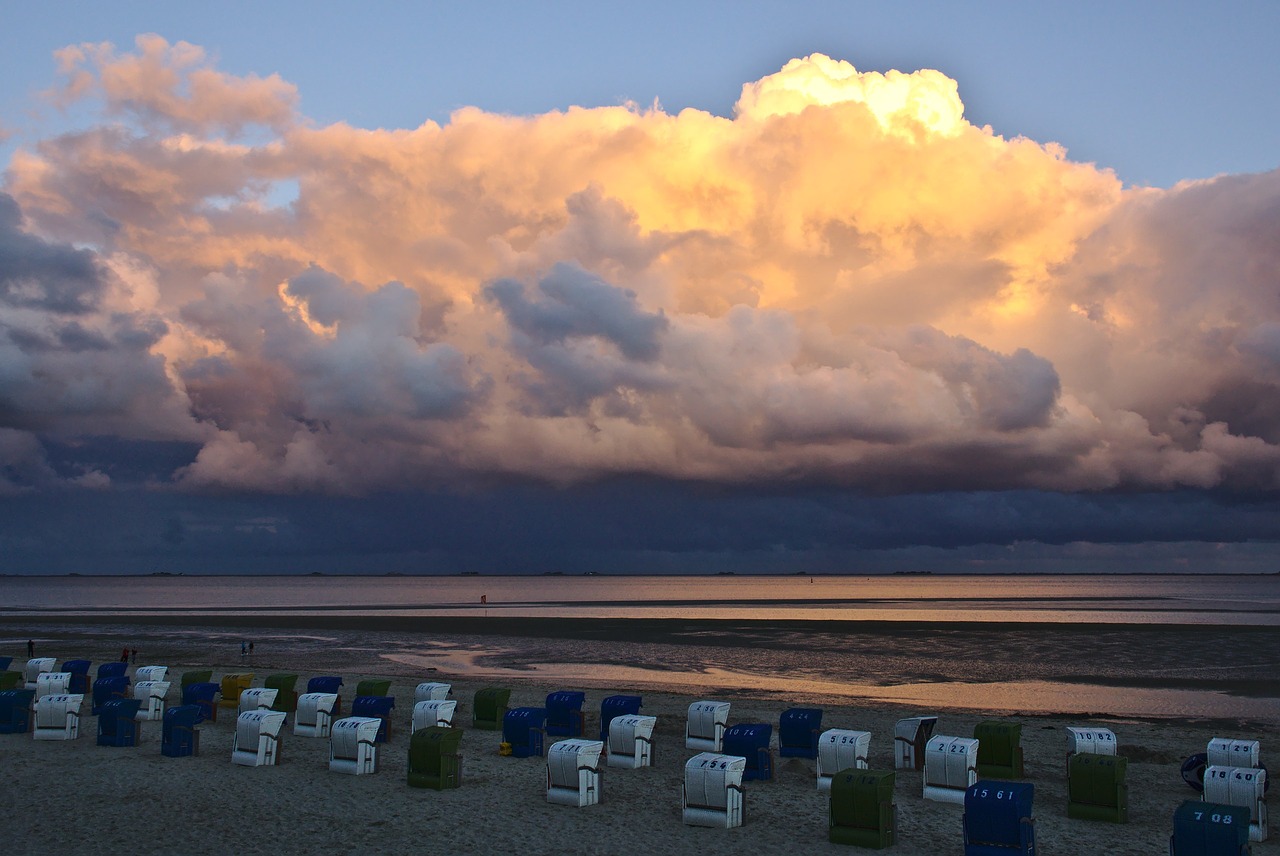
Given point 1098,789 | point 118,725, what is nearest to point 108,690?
point 118,725

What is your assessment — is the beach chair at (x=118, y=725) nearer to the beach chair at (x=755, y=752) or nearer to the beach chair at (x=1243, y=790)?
the beach chair at (x=755, y=752)

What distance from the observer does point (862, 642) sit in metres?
73.9

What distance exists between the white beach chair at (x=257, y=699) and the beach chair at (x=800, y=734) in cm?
1593

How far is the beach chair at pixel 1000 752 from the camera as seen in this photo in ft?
83.1

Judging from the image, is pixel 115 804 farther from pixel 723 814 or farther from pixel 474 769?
pixel 723 814

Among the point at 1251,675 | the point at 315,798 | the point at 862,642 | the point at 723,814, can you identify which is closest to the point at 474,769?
the point at 315,798

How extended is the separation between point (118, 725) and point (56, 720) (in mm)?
2647

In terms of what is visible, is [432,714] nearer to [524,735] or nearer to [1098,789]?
[524,735]

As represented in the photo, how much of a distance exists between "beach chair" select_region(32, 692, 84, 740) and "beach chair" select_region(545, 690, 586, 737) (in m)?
14.3

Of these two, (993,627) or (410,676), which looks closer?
(410,676)

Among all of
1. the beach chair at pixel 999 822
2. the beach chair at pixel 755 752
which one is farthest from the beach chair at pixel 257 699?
the beach chair at pixel 999 822

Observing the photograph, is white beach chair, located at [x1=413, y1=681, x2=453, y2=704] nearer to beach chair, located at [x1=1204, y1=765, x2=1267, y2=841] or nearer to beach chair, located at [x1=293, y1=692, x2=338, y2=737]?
beach chair, located at [x1=293, y1=692, x2=338, y2=737]

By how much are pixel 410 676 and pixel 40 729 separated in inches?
889

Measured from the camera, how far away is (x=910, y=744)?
1048 inches
